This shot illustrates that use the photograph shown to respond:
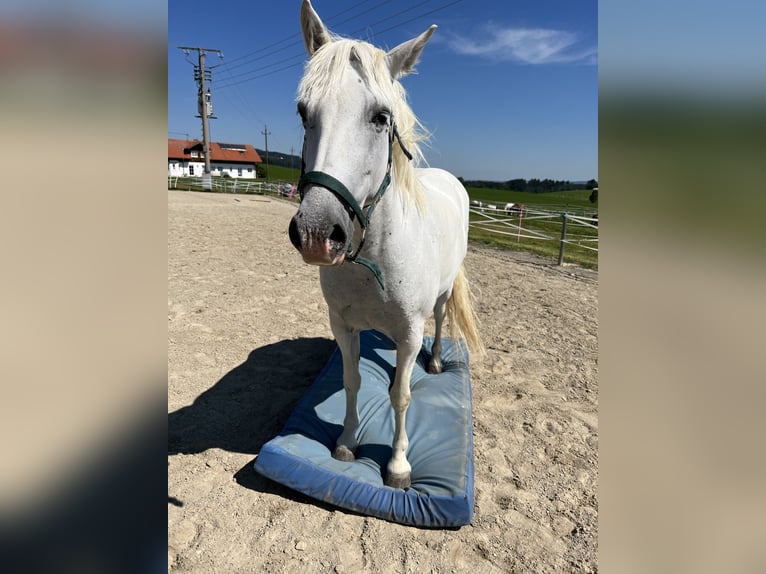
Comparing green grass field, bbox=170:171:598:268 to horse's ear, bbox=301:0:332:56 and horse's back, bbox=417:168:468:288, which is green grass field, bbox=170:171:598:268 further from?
horse's ear, bbox=301:0:332:56

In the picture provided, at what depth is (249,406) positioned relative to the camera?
3.29 meters

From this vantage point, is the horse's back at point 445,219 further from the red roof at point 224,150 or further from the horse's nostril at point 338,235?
the red roof at point 224,150

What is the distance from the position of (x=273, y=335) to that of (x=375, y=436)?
225 cm

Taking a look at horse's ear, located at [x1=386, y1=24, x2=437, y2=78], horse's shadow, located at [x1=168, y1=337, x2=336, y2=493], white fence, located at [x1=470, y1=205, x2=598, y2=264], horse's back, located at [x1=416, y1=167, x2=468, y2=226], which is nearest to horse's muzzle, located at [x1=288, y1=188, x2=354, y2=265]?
horse's ear, located at [x1=386, y1=24, x2=437, y2=78]

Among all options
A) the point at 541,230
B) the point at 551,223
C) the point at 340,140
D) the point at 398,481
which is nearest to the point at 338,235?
the point at 340,140

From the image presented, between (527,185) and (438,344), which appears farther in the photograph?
(527,185)

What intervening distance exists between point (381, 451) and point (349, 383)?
50 centimetres

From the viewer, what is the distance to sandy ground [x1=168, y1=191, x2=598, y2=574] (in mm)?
2051

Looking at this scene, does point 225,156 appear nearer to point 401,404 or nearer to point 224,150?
point 224,150
